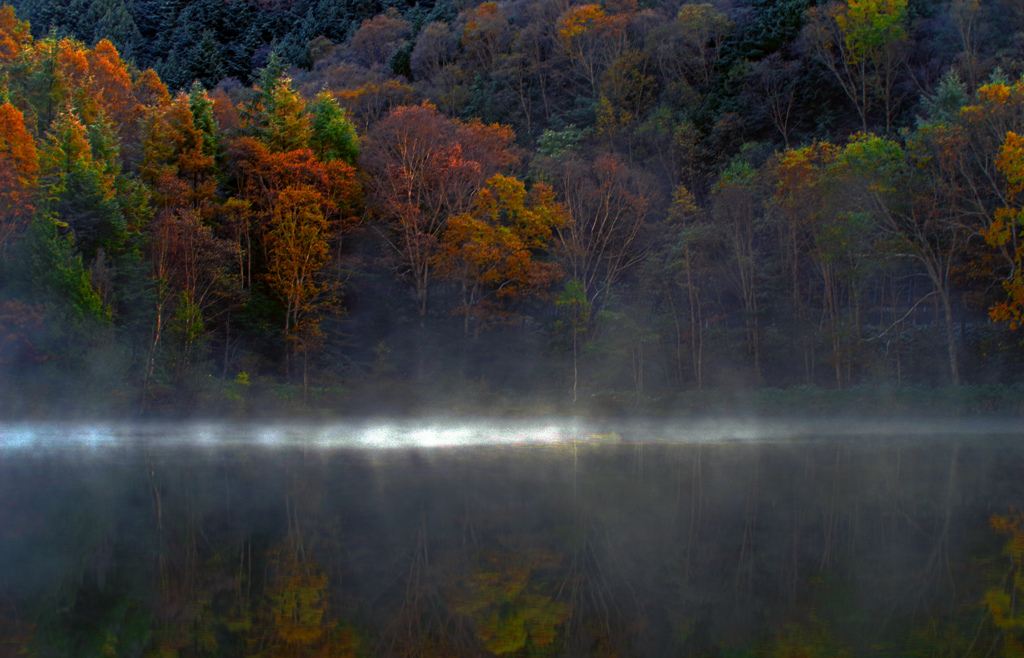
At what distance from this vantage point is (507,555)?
38.5 ft

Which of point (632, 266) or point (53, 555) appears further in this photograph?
point (632, 266)

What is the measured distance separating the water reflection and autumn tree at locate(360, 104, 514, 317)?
25.7 metres

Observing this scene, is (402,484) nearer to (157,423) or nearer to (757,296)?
(157,423)

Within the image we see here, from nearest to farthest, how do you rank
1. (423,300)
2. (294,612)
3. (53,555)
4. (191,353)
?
(294,612), (53,555), (191,353), (423,300)

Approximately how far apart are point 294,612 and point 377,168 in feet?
138

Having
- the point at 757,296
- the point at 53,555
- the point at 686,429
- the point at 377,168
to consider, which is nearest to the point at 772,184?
the point at 757,296

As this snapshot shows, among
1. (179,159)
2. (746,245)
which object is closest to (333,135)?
(179,159)

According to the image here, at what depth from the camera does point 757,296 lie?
43.6 m

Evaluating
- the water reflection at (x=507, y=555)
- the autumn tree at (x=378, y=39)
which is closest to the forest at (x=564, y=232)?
the water reflection at (x=507, y=555)

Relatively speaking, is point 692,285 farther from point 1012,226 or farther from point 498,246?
point 1012,226

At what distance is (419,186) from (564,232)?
789cm

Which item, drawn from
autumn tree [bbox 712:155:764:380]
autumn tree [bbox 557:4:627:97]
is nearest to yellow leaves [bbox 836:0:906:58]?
autumn tree [bbox 712:155:764:380]

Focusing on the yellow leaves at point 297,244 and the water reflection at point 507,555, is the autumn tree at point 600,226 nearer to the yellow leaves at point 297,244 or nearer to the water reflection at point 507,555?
the yellow leaves at point 297,244

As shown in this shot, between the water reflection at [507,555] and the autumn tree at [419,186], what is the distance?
25.7m
